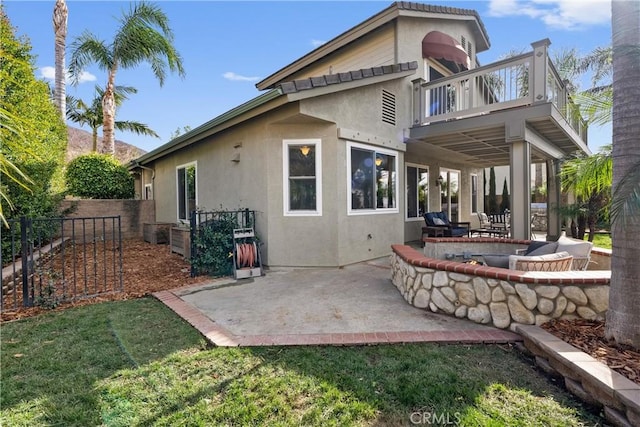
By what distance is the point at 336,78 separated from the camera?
21.9ft

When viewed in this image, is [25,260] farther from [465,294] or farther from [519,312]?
[519,312]

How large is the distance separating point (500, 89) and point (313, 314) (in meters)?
7.23

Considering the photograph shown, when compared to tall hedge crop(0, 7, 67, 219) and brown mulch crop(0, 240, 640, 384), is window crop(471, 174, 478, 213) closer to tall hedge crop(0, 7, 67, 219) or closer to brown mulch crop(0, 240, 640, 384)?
brown mulch crop(0, 240, 640, 384)

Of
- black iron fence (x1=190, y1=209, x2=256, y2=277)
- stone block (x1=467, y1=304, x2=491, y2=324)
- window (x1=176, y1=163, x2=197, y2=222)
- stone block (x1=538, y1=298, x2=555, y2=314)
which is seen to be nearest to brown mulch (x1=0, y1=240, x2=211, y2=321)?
black iron fence (x1=190, y1=209, x2=256, y2=277)

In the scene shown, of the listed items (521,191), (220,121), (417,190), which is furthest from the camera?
(417,190)

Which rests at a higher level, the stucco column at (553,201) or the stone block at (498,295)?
the stucco column at (553,201)

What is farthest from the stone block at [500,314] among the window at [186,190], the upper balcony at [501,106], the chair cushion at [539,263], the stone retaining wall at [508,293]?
the window at [186,190]

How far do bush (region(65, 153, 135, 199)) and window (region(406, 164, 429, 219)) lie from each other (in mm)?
11896

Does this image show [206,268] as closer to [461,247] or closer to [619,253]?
[461,247]

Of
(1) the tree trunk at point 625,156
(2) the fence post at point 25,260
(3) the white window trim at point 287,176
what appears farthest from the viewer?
(3) the white window trim at point 287,176

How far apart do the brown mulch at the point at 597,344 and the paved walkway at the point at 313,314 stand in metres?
0.45

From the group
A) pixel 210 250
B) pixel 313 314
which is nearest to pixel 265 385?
pixel 313 314

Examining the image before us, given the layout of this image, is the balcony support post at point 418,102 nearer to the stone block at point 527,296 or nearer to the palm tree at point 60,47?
the stone block at point 527,296

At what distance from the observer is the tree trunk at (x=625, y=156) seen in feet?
9.70
